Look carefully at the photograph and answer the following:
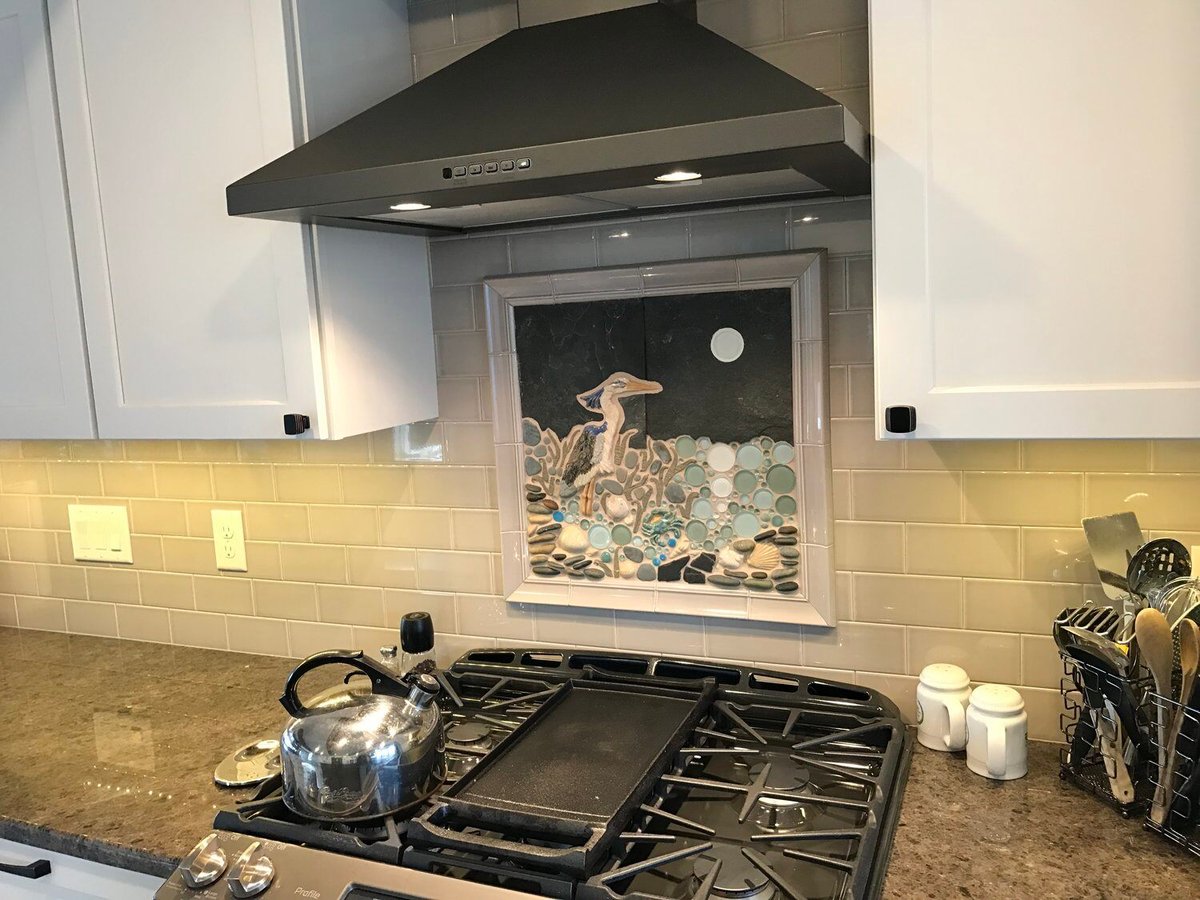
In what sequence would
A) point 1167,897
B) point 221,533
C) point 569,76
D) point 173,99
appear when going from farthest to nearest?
1. point 221,533
2. point 173,99
3. point 569,76
4. point 1167,897

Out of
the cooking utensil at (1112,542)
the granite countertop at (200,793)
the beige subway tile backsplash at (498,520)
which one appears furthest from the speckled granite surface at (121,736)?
the cooking utensil at (1112,542)

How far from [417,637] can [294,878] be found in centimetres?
61

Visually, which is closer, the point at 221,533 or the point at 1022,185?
the point at 1022,185

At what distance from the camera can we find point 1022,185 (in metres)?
1.19

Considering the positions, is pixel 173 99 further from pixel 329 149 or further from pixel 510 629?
pixel 510 629

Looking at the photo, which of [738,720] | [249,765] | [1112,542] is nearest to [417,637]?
[249,765]

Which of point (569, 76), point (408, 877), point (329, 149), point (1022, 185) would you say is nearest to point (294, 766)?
point (408, 877)

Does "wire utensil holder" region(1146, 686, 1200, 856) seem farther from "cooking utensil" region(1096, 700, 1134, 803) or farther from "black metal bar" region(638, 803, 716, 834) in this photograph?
"black metal bar" region(638, 803, 716, 834)

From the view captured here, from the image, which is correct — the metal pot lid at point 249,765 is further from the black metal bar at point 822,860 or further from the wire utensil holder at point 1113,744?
the wire utensil holder at point 1113,744

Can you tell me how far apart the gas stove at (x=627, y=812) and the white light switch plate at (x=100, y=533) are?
106 centimetres

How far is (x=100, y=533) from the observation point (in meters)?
2.35

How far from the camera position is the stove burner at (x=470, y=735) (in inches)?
63.4

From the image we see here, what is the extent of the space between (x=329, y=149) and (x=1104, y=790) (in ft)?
4.64

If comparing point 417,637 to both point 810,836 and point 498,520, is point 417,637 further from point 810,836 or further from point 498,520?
point 810,836
